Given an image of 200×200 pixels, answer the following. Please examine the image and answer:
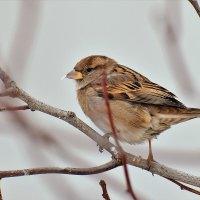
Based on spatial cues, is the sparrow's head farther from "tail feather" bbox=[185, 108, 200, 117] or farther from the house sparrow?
"tail feather" bbox=[185, 108, 200, 117]

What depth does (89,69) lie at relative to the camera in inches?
162

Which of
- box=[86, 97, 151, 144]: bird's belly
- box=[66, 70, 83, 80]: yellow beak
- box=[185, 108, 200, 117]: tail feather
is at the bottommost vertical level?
box=[86, 97, 151, 144]: bird's belly

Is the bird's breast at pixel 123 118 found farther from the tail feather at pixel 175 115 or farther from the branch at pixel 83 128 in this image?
the branch at pixel 83 128

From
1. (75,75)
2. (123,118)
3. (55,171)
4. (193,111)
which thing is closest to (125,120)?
(123,118)

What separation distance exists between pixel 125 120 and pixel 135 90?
30cm

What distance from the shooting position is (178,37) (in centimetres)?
281

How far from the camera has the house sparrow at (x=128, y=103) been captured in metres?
3.53

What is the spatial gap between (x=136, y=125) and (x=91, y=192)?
0.56 meters

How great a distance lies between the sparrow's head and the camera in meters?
4.04

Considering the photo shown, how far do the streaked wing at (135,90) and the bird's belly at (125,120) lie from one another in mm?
72

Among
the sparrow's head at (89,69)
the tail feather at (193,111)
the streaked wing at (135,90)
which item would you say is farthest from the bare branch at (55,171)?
the sparrow's head at (89,69)

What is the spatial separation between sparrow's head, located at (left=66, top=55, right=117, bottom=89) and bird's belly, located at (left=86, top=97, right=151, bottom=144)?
0.33 m

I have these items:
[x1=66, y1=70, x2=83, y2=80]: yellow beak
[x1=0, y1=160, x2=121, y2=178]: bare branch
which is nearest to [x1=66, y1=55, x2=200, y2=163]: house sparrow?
[x1=66, y1=70, x2=83, y2=80]: yellow beak

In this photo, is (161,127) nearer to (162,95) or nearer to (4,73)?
(162,95)
